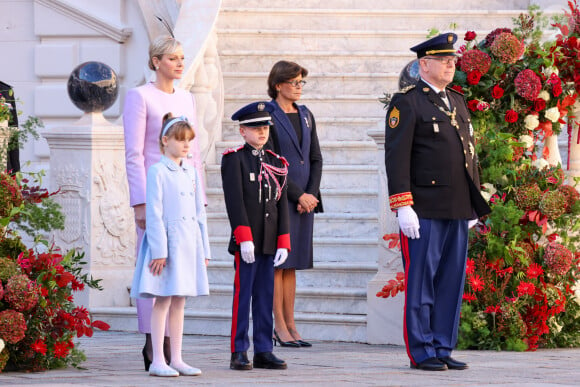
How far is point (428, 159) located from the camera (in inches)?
293

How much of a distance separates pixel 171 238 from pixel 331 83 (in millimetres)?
5476

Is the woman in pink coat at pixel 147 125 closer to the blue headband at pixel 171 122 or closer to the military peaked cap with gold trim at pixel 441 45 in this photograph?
the blue headband at pixel 171 122

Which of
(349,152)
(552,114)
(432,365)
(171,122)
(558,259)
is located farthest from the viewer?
(349,152)

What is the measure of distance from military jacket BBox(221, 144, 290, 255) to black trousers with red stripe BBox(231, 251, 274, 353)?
9 centimetres

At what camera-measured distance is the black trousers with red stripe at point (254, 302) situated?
729 centimetres

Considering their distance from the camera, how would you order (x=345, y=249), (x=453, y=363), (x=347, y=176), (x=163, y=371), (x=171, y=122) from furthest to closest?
(x=347, y=176) < (x=345, y=249) < (x=453, y=363) < (x=171, y=122) < (x=163, y=371)

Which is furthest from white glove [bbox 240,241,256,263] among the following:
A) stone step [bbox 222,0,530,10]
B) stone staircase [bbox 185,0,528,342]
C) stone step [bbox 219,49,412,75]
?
stone step [bbox 222,0,530,10]

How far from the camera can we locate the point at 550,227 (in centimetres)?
881

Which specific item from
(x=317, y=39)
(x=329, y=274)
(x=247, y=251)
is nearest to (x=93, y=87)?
(x=329, y=274)

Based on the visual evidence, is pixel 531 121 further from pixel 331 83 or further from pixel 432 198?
pixel 331 83

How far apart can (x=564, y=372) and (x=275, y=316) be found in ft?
6.82

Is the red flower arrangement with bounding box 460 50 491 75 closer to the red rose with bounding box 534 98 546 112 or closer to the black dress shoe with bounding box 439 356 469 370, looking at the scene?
the red rose with bounding box 534 98 546 112

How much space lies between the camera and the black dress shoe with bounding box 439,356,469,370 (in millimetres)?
7328

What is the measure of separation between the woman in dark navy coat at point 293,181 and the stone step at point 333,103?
9.82 ft
